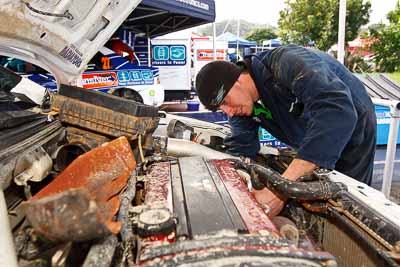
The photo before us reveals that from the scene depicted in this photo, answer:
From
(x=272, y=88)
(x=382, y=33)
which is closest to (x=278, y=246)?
(x=272, y=88)

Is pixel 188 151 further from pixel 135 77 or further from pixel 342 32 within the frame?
pixel 135 77

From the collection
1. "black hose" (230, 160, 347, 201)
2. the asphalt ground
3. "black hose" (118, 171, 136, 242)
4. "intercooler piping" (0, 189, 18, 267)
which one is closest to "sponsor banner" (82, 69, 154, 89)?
the asphalt ground

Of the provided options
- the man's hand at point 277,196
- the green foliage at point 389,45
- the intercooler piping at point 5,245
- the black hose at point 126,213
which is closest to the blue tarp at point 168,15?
the man's hand at point 277,196

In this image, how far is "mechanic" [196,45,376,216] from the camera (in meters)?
1.50

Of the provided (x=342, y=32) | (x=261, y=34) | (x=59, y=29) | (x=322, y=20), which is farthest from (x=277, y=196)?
(x=261, y=34)

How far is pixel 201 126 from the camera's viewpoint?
255 centimetres

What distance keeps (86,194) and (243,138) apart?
1.56 meters

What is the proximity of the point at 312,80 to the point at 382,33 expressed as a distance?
41.0ft

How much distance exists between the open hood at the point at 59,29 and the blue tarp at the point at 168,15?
334cm

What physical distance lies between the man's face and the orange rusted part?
843 mm

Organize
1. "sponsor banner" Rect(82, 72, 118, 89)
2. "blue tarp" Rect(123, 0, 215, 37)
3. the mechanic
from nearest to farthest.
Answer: the mechanic
"sponsor banner" Rect(82, 72, 118, 89)
"blue tarp" Rect(123, 0, 215, 37)

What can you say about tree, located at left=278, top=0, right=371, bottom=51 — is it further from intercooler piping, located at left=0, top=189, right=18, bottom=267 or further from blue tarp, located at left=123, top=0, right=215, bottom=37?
intercooler piping, located at left=0, top=189, right=18, bottom=267

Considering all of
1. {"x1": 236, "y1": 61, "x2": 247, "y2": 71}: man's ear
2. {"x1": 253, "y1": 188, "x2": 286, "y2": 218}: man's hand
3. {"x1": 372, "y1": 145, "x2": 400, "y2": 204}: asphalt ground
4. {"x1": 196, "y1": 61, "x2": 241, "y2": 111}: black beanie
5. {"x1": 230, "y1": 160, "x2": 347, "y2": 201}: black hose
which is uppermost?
{"x1": 236, "y1": 61, "x2": 247, "y2": 71}: man's ear

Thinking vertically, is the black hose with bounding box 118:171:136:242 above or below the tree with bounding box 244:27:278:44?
below
